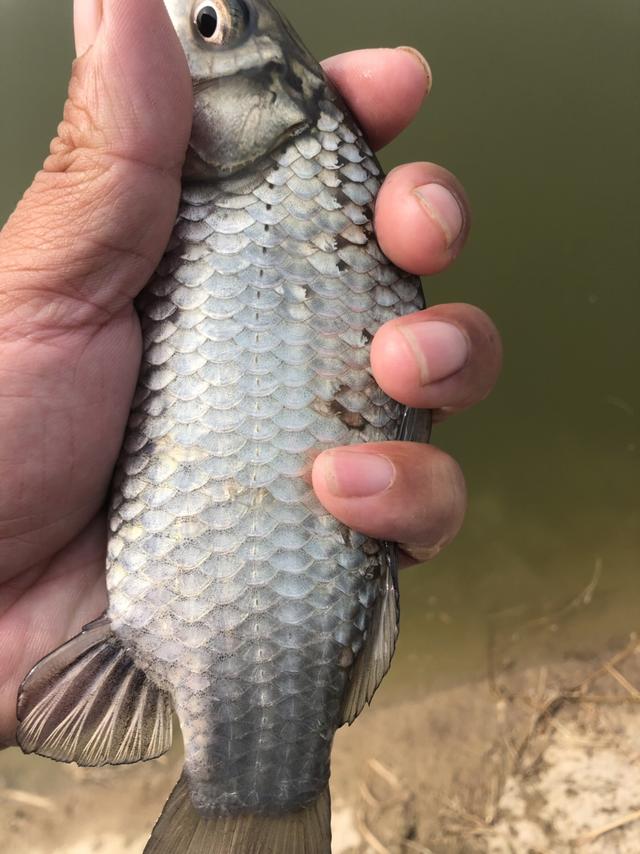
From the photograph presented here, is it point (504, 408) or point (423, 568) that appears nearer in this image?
point (423, 568)

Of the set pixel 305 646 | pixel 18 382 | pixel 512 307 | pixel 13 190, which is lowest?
pixel 512 307

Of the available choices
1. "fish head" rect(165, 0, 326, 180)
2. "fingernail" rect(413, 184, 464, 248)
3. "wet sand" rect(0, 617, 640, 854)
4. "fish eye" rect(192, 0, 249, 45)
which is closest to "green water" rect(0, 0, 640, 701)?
"wet sand" rect(0, 617, 640, 854)

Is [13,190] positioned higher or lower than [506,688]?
higher

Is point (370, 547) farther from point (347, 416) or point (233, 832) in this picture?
point (233, 832)

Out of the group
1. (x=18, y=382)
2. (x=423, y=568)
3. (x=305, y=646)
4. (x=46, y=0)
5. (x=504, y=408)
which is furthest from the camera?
(x=46, y=0)

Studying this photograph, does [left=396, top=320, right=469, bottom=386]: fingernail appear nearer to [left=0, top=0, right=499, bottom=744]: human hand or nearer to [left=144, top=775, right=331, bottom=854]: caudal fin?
[left=0, top=0, right=499, bottom=744]: human hand

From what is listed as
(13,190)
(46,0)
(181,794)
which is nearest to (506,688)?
(181,794)

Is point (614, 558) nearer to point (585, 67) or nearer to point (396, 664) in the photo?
point (396, 664)
